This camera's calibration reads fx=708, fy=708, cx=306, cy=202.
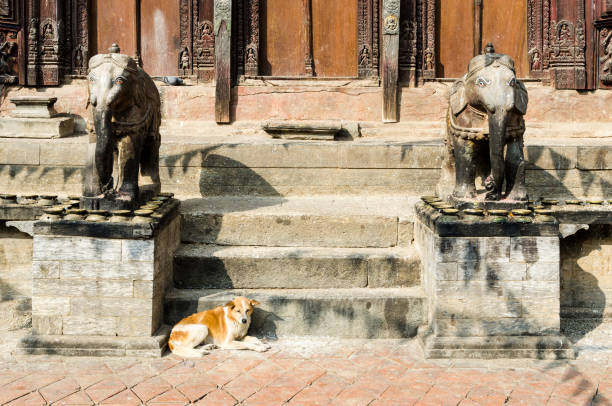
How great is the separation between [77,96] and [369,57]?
451cm

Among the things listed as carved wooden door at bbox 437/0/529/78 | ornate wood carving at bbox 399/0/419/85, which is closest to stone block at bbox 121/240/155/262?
ornate wood carving at bbox 399/0/419/85

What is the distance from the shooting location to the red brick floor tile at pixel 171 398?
4.89 meters

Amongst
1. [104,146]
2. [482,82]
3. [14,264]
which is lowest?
[14,264]

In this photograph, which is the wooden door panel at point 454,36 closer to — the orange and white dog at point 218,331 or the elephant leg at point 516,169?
the elephant leg at point 516,169

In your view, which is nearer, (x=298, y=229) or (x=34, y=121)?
(x=298, y=229)

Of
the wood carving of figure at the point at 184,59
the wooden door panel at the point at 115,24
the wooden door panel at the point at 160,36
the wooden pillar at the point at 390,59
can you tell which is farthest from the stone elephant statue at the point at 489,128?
the wooden door panel at the point at 115,24

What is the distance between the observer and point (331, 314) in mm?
6199

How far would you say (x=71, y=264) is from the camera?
19.2 feet

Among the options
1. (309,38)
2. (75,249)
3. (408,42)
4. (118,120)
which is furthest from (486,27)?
(75,249)

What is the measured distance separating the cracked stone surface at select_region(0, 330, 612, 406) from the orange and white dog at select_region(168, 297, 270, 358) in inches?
3.5

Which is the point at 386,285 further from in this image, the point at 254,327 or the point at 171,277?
the point at 171,277

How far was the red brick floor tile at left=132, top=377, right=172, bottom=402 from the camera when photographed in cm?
500

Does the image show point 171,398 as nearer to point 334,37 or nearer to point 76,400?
point 76,400

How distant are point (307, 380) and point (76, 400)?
5.39 feet
